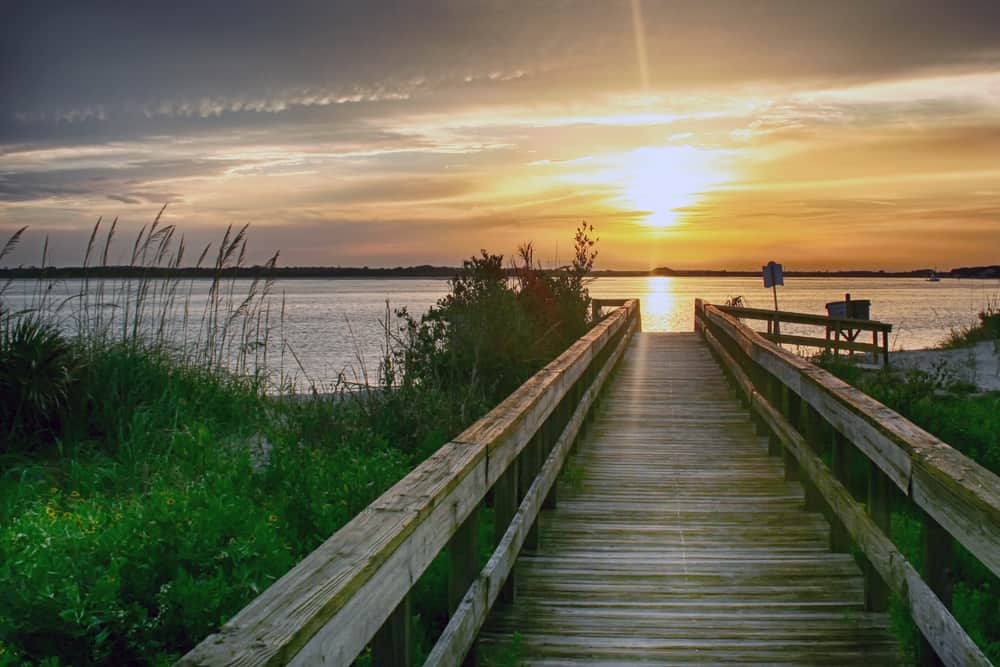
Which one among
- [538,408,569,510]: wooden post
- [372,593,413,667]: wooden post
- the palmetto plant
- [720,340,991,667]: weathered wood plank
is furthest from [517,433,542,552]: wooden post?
the palmetto plant

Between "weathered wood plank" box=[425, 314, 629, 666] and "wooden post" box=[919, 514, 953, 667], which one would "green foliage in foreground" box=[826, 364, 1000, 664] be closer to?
"wooden post" box=[919, 514, 953, 667]

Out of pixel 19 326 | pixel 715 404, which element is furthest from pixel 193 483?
pixel 715 404

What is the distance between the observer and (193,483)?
6.20 m

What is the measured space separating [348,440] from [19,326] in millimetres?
3668

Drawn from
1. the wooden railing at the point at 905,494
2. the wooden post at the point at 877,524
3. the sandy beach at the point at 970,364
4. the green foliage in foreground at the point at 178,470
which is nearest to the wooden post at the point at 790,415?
the wooden railing at the point at 905,494

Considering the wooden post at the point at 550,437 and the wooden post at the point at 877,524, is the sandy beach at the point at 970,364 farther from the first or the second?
the wooden post at the point at 877,524

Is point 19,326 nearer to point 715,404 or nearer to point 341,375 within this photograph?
point 341,375

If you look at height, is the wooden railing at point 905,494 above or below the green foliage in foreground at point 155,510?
above

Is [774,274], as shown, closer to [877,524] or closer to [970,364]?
[970,364]

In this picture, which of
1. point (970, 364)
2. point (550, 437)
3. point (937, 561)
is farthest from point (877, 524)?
point (970, 364)

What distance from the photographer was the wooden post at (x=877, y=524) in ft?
13.4

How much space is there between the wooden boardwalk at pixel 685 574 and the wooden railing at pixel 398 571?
381 mm

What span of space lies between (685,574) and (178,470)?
159 inches

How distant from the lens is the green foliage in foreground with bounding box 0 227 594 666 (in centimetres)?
369
